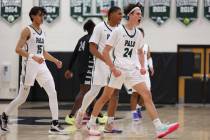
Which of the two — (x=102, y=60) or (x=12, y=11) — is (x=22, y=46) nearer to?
(x=102, y=60)

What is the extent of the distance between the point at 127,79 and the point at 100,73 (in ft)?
2.48

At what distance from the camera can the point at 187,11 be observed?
18047 mm

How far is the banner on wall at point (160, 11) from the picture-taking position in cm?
1816

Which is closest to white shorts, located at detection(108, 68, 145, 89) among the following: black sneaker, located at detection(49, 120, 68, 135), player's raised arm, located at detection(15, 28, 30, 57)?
black sneaker, located at detection(49, 120, 68, 135)

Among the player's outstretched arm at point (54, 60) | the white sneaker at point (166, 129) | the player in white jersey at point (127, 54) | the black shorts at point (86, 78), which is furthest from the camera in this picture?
the black shorts at point (86, 78)

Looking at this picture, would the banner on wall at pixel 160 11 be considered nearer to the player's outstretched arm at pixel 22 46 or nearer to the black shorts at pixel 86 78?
the black shorts at pixel 86 78

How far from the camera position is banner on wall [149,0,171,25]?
1816 cm

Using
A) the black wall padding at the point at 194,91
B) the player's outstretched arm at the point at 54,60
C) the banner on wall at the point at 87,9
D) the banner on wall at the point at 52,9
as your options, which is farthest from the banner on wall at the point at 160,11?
the player's outstretched arm at the point at 54,60

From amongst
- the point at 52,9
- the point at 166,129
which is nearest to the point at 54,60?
the point at 166,129

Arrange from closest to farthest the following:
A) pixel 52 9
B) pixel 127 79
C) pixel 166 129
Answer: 1. pixel 166 129
2. pixel 127 79
3. pixel 52 9

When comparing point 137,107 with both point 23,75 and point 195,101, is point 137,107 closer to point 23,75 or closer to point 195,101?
point 23,75

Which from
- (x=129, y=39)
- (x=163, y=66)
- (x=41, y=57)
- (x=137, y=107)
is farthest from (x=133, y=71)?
(x=163, y=66)

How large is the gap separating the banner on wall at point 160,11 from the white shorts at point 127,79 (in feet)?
36.1

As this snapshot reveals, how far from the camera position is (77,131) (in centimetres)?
820
